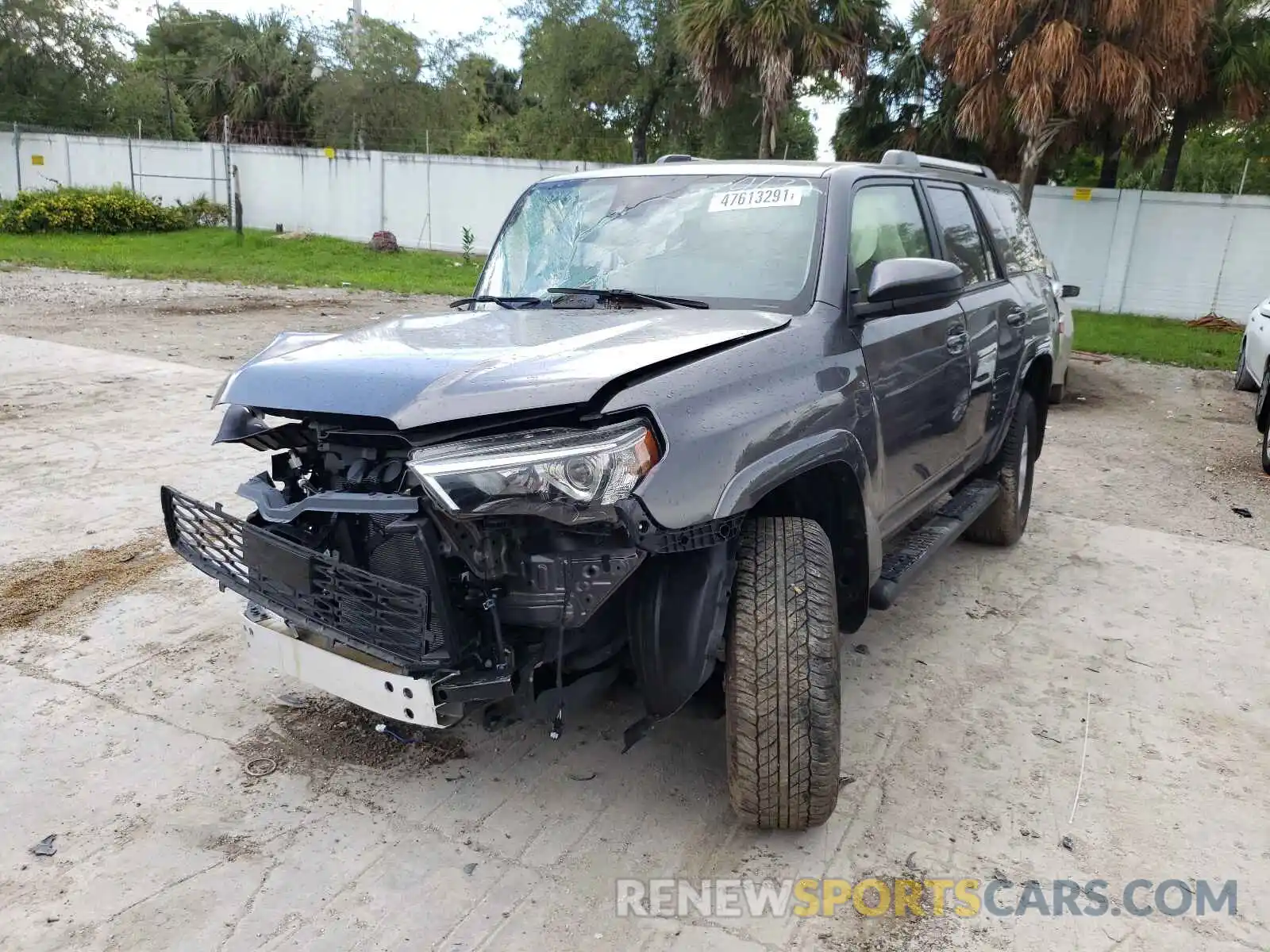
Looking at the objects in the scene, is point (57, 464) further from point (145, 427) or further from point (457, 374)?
point (457, 374)

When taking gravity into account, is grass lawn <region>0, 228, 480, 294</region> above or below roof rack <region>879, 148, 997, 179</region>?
below

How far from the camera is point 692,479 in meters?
2.40

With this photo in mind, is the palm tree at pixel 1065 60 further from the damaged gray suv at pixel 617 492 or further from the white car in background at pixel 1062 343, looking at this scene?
the damaged gray suv at pixel 617 492

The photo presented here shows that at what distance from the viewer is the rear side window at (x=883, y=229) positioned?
136 inches

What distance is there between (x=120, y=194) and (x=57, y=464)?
2110 centimetres

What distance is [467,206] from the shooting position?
2281 centimetres

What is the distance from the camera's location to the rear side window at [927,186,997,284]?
4.29 m

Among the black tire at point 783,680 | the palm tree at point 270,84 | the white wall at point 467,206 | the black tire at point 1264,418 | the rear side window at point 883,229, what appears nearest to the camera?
the black tire at point 783,680

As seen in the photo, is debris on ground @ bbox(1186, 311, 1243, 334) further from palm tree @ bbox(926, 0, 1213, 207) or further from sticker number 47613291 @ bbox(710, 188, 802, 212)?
sticker number 47613291 @ bbox(710, 188, 802, 212)

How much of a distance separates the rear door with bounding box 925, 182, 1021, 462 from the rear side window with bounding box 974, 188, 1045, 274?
0.63ft

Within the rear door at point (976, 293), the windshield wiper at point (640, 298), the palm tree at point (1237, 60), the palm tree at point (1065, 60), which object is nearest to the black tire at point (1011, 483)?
the rear door at point (976, 293)

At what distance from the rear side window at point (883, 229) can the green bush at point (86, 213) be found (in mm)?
23910

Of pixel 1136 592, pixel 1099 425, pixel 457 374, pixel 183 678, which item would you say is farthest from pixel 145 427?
pixel 1099 425

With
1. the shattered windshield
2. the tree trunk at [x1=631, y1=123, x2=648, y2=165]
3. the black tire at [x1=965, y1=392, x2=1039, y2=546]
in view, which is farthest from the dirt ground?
the tree trunk at [x1=631, y1=123, x2=648, y2=165]
